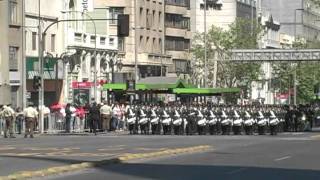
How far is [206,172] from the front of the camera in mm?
19703

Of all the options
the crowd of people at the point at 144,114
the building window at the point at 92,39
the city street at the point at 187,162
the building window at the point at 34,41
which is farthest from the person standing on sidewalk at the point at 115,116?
the building window at the point at 92,39

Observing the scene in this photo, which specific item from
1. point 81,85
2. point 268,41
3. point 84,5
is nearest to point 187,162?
point 81,85

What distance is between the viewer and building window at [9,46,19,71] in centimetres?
5891

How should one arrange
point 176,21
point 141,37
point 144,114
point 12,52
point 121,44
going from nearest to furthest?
point 144,114 < point 12,52 < point 121,44 < point 141,37 < point 176,21

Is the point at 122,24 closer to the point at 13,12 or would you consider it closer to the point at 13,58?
the point at 13,58

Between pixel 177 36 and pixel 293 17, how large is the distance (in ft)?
214

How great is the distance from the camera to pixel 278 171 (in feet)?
65.4

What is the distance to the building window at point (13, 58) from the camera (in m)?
58.9

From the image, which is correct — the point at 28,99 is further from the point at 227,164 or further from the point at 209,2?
the point at 209,2

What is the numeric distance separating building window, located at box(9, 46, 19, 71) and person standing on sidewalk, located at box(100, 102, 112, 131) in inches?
500

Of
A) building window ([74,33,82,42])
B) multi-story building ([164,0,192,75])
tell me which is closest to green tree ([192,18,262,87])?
multi-story building ([164,0,192,75])

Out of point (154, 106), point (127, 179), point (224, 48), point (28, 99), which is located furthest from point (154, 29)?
point (127, 179)

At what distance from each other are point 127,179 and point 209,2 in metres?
108

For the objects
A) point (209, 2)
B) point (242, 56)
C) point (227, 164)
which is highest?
point (209, 2)
